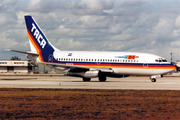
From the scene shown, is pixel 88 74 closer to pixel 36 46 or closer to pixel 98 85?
pixel 98 85

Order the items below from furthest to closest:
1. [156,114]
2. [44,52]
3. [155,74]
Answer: [44,52] → [155,74] → [156,114]

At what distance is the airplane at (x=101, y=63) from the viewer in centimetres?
4881

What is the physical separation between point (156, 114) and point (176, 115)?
40.5 inches

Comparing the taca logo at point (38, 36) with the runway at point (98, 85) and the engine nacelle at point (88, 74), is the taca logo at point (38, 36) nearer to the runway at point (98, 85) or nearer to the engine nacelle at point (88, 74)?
the runway at point (98, 85)

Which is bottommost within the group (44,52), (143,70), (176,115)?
(176,115)

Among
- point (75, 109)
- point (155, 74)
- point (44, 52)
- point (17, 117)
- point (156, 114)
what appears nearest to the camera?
point (17, 117)

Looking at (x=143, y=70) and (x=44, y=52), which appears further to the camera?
(x=44, y=52)

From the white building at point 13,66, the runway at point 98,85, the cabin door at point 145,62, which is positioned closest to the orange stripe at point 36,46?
the runway at point 98,85

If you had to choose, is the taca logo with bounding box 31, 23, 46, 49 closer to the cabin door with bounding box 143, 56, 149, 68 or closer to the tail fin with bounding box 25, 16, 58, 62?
the tail fin with bounding box 25, 16, 58, 62

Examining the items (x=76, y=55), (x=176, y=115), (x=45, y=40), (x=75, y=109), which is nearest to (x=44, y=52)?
(x=45, y=40)

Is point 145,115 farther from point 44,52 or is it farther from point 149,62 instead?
point 44,52

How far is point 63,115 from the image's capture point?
1617 cm

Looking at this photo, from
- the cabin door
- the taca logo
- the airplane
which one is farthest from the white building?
the cabin door

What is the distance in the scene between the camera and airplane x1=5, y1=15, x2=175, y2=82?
48812 mm
